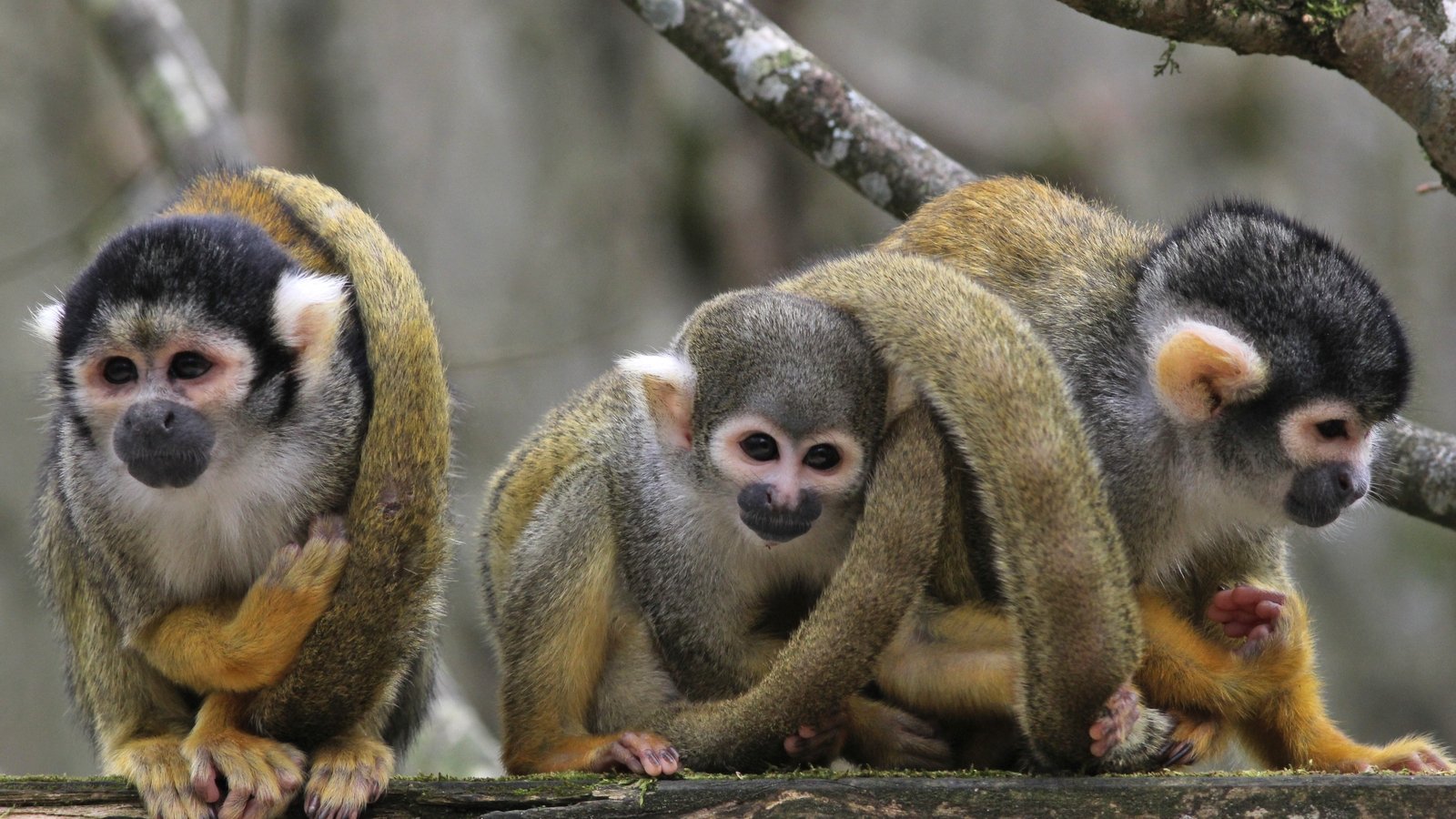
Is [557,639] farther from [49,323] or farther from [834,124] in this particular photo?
[834,124]

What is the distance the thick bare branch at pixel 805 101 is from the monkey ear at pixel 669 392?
1384 mm

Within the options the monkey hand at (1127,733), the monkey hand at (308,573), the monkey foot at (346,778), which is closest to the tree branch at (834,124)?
the monkey hand at (1127,733)

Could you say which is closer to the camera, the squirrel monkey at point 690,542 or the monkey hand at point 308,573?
the monkey hand at point 308,573

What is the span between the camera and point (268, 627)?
10.7 ft

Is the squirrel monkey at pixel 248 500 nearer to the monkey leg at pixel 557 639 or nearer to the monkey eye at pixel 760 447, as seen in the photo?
the monkey leg at pixel 557 639

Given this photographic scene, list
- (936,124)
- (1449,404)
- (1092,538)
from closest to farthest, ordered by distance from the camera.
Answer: (1092,538) → (1449,404) → (936,124)

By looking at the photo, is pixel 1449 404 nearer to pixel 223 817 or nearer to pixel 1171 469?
pixel 1171 469

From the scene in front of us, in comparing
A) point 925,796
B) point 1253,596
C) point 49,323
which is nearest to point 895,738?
point 925,796

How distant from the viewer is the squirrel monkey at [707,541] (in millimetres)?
3293

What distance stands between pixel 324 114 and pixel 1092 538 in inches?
328

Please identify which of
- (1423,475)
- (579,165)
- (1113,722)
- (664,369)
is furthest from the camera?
(579,165)

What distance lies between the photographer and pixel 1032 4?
1038cm

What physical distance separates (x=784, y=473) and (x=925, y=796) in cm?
90

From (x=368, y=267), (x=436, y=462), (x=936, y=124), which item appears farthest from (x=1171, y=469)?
(x=936, y=124)
